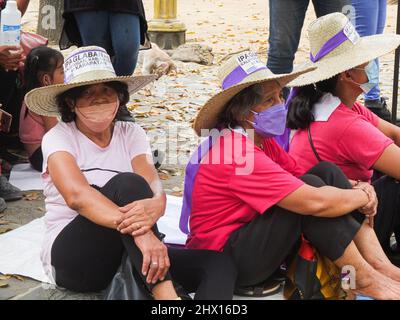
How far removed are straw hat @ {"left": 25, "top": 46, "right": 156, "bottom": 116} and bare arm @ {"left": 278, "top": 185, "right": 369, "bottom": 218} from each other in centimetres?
94

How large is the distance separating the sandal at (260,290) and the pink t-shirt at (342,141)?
0.57 metres

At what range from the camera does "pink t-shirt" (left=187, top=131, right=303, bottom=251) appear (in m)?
2.82

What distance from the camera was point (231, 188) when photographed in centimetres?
288

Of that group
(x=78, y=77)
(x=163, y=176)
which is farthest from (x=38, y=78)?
(x=78, y=77)

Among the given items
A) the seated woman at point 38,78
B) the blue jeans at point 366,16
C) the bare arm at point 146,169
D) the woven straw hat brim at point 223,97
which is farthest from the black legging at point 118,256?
the blue jeans at point 366,16

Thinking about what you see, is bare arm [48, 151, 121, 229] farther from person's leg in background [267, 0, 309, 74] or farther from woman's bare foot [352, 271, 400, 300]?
person's leg in background [267, 0, 309, 74]

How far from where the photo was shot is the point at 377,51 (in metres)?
3.45

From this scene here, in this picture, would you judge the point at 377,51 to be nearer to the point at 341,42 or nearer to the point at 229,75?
the point at 341,42

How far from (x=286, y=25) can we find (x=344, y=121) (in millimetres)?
1469

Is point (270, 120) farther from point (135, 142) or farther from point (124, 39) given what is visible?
point (124, 39)

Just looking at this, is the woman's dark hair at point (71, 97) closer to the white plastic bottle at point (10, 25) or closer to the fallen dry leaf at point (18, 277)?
the fallen dry leaf at point (18, 277)

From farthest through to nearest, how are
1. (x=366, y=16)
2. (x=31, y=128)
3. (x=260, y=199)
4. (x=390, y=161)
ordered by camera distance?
(x=366, y=16), (x=31, y=128), (x=390, y=161), (x=260, y=199)
